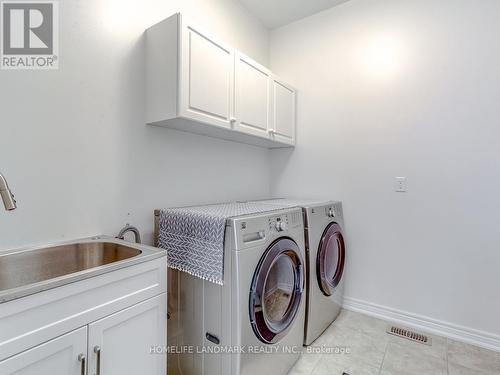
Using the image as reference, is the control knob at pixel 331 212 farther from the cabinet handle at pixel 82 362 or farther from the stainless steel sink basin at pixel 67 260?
the cabinet handle at pixel 82 362

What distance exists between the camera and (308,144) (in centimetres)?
262

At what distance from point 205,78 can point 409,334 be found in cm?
240

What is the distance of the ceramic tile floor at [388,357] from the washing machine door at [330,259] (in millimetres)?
352

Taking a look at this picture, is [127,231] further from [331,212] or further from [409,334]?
[409,334]

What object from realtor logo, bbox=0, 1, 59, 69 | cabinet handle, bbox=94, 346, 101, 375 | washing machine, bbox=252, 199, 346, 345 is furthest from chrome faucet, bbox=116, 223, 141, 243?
washing machine, bbox=252, 199, 346, 345

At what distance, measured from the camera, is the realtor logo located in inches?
47.9

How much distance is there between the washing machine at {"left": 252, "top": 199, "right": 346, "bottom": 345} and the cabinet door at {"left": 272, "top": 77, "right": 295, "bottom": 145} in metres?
0.77

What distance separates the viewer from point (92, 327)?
0.94 metres

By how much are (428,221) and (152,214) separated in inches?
83.2

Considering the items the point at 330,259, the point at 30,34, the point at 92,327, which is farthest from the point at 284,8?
the point at 92,327

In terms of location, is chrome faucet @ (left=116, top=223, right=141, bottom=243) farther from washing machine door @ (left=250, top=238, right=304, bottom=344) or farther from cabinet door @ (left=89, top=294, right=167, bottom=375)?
washing machine door @ (left=250, top=238, right=304, bottom=344)

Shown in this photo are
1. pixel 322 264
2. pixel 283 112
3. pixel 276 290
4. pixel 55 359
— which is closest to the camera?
pixel 55 359

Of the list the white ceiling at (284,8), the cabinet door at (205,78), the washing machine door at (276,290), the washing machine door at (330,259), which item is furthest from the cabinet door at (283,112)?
the washing machine door at (276,290)

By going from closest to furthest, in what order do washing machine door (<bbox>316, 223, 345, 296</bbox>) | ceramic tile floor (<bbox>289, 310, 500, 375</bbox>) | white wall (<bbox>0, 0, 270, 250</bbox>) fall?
1. white wall (<bbox>0, 0, 270, 250</bbox>)
2. ceramic tile floor (<bbox>289, 310, 500, 375</bbox>)
3. washing machine door (<bbox>316, 223, 345, 296</bbox>)
